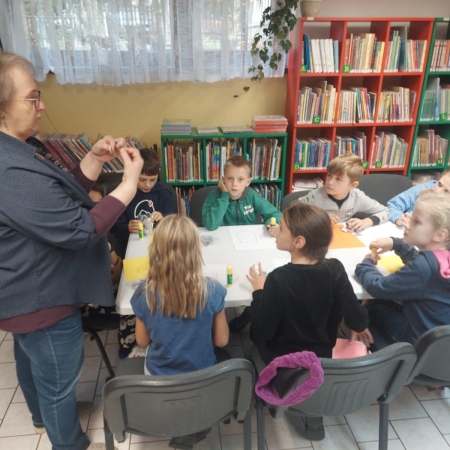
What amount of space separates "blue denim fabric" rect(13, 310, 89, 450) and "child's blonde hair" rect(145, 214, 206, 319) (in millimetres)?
→ 344

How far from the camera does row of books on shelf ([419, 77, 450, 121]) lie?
11.2 feet

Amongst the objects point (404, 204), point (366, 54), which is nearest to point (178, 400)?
point (404, 204)

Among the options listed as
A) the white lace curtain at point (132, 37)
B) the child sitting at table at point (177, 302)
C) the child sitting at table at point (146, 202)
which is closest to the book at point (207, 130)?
the white lace curtain at point (132, 37)

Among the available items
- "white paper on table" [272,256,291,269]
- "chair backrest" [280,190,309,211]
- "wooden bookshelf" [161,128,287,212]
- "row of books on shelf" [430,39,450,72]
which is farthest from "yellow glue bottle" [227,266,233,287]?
"row of books on shelf" [430,39,450,72]

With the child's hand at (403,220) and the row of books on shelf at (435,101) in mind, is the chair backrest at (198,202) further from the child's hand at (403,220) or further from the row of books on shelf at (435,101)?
the row of books on shelf at (435,101)

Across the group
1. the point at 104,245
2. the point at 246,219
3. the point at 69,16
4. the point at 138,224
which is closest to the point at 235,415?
the point at 104,245

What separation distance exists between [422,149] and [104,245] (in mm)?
3244

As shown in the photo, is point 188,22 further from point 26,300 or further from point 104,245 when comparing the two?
point 26,300

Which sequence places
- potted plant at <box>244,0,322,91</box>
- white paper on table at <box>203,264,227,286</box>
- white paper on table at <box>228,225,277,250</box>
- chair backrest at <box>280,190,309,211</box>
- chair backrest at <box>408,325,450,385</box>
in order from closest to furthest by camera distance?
chair backrest at <box>408,325,450,385</box> < white paper on table at <box>203,264,227,286</box> < white paper on table at <box>228,225,277,250</box> < chair backrest at <box>280,190,309,211</box> < potted plant at <box>244,0,322,91</box>

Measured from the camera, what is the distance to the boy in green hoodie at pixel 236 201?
2.45 metres

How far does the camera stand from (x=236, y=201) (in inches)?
100.0

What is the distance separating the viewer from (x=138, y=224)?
2.21m

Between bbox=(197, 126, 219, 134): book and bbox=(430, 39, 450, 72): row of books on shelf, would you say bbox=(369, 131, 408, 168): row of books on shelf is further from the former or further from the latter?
bbox=(197, 126, 219, 134): book

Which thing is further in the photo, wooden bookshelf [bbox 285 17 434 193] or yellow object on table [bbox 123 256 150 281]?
wooden bookshelf [bbox 285 17 434 193]
